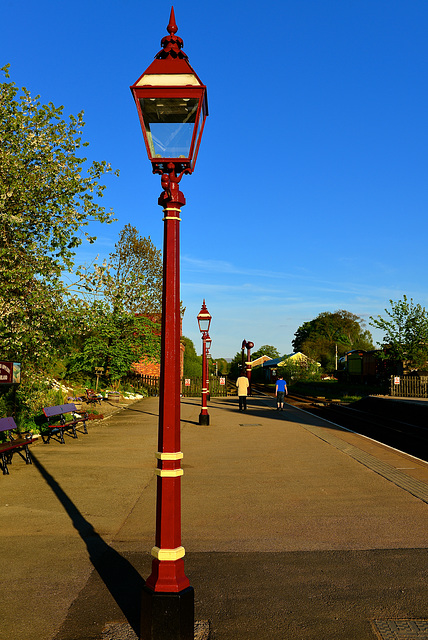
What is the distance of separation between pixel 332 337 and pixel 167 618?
390 ft

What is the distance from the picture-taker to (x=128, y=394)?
31.0 m

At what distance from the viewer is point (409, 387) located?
1722 inches

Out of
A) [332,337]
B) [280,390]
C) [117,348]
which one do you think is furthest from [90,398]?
[332,337]

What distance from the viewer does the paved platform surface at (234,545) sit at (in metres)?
3.91

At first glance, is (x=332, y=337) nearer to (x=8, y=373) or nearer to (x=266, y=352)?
(x=266, y=352)

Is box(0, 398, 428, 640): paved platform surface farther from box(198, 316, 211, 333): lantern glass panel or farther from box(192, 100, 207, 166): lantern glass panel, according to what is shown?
box(198, 316, 211, 333): lantern glass panel

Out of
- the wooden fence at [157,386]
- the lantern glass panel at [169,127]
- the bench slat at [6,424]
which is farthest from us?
the wooden fence at [157,386]

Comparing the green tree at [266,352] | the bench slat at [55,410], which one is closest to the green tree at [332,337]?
the green tree at [266,352]

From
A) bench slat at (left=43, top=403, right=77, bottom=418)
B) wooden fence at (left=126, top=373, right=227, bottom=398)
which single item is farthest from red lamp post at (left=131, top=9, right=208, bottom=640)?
wooden fence at (left=126, top=373, right=227, bottom=398)

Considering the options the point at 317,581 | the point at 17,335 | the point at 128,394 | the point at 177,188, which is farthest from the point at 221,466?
the point at 128,394

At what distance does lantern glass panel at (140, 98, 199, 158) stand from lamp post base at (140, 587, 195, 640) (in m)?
3.17

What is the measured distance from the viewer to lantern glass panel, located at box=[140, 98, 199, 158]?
403 centimetres

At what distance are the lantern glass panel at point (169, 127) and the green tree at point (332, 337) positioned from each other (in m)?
103

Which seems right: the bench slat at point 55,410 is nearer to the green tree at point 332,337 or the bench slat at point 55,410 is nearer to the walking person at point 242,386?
the walking person at point 242,386
